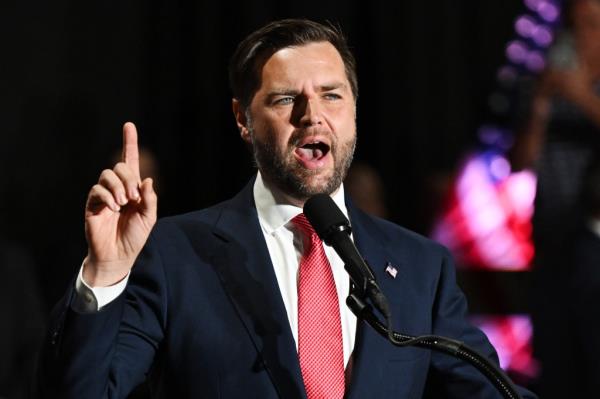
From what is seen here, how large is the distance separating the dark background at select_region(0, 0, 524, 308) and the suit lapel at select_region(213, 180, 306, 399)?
252cm

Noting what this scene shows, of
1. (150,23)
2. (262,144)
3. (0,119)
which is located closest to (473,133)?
(150,23)

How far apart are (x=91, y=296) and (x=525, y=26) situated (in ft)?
9.90

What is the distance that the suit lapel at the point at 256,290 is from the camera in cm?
200

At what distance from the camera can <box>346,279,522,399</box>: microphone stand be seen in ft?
5.99

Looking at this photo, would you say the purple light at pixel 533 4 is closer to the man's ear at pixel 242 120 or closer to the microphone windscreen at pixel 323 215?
the man's ear at pixel 242 120

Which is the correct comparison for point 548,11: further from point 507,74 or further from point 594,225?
point 594,225

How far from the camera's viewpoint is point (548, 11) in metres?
4.37

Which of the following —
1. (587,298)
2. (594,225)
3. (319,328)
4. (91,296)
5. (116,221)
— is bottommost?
(587,298)

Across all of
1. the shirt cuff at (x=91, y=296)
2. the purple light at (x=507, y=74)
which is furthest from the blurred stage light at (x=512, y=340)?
the shirt cuff at (x=91, y=296)

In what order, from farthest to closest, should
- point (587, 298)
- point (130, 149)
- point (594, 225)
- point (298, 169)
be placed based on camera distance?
point (594, 225) → point (587, 298) → point (298, 169) → point (130, 149)

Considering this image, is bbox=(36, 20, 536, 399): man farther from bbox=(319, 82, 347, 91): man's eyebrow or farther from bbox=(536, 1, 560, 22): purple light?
bbox=(536, 1, 560, 22): purple light

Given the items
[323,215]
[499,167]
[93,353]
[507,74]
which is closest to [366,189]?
[499,167]

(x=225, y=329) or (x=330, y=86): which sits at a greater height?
(x=330, y=86)

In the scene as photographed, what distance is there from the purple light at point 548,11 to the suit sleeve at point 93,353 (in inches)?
106
